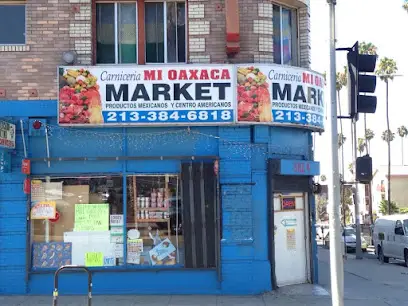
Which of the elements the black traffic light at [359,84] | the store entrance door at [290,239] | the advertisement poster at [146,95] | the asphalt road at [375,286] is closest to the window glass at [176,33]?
the advertisement poster at [146,95]

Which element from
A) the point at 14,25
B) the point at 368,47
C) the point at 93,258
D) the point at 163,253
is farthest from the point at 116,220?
the point at 368,47

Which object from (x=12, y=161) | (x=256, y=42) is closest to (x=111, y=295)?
(x=12, y=161)

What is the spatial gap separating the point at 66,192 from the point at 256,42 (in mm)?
5180

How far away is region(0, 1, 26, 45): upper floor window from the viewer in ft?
40.5

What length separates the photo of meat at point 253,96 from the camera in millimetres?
11750

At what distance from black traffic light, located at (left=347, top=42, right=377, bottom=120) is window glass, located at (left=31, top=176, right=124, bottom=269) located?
5674 millimetres

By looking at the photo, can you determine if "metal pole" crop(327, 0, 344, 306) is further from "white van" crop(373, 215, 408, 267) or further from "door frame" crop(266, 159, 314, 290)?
"white van" crop(373, 215, 408, 267)

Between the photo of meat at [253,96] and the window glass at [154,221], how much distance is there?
2.06m

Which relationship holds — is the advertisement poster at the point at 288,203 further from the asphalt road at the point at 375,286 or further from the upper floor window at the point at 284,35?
the upper floor window at the point at 284,35

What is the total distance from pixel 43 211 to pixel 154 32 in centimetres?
456

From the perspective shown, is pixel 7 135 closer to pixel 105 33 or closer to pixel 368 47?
pixel 105 33

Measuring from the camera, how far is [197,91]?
11.8m

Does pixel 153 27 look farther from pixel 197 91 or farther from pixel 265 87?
pixel 265 87

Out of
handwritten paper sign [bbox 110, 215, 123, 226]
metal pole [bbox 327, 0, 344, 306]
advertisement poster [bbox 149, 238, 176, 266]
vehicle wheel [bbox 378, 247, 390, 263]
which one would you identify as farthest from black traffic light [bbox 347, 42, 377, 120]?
vehicle wheel [bbox 378, 247, 390, 263]
